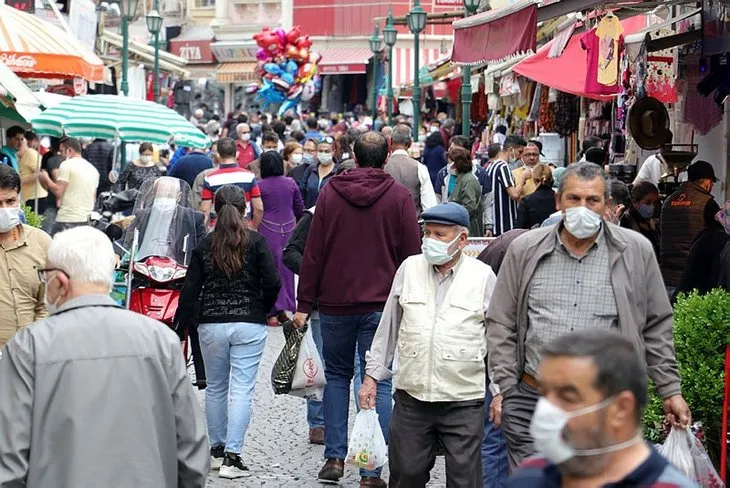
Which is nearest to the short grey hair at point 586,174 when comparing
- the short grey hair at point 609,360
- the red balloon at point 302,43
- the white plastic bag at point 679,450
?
the white plastic bag at point 679,450

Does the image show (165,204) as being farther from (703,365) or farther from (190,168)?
(190,168)

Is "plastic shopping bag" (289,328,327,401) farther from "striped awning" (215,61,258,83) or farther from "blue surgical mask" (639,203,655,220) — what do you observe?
"striped awning" (215,61,258,83)

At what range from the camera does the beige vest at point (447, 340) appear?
21.6 ft

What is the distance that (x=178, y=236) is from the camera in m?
10.4

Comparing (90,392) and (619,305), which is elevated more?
(619,305)

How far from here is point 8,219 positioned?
23.0 ft

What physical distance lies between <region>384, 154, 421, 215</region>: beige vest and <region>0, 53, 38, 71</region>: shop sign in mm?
4011

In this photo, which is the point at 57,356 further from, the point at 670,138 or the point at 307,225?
the point at 670,138

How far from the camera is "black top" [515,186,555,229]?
13.2 meters

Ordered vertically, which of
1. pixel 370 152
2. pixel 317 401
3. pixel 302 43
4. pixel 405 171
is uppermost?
pixel 302 43

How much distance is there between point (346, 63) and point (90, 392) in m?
51.8

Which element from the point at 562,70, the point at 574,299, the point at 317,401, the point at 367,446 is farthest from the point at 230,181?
the point at 574,299

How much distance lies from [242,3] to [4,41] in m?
49.4

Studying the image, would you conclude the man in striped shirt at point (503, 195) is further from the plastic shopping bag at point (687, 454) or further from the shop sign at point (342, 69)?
the shop sign at point (342, 69)
